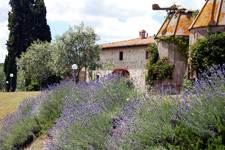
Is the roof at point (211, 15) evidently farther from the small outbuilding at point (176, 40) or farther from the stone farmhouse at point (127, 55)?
the stone farmhouse at point (127, 55)

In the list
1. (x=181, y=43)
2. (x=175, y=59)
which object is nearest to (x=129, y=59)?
(x=175, y=59)

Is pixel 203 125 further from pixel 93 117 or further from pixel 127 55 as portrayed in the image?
pixel 127 55

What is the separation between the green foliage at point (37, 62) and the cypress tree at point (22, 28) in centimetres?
424

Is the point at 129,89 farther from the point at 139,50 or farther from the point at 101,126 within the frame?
the point at 139,50

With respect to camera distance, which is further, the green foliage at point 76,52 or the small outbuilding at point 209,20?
the green foliage at point 76,52

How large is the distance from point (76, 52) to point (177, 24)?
17.8m

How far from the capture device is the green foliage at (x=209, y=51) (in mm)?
31625

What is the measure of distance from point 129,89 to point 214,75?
373 centimetres

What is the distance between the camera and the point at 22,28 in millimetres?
65875

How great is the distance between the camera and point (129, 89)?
10461 millimetres

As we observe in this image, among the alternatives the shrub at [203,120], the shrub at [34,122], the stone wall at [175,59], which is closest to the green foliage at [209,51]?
the stone wall at [175,59]

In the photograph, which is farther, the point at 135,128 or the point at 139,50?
the point at 139,50

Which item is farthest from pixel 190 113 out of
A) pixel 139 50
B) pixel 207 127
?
pixel 139 50

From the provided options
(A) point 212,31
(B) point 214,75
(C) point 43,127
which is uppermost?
(A) point 212,31
